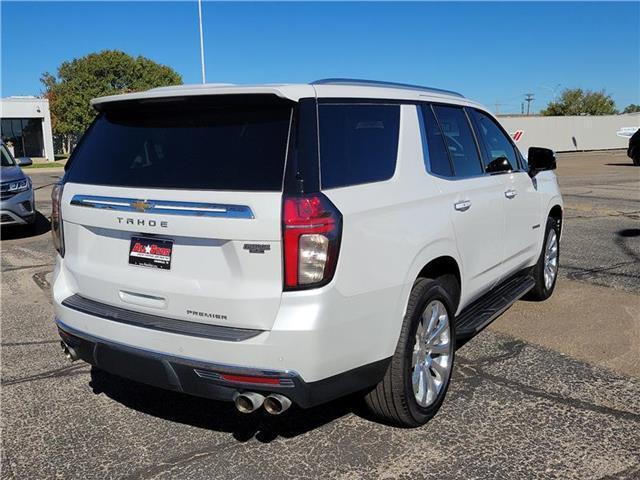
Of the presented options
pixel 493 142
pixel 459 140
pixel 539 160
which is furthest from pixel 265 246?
pixel 539 160

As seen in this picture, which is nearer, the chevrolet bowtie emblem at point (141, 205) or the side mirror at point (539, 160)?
the chevrolet bowtie emblem at point (141, 205)

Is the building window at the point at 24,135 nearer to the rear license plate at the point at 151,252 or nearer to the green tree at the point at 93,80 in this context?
the green tree at the point at 93,80

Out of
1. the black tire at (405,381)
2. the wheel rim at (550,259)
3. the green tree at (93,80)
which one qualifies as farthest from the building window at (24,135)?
the black tire at (405,381)

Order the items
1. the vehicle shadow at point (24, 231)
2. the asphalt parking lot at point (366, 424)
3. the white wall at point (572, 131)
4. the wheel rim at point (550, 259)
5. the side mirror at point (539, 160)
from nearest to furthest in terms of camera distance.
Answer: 1. the asphalt parking lot at point (366, 424)
2. the side mirror at point (539, 160)
3. the wheel rim at point (550, 259)
4. the vehicle shadow at point (24, 231)
5. the white wall at point (572, 131)

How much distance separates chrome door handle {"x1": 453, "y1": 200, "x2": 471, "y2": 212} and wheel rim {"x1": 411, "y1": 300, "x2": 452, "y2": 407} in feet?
2.04

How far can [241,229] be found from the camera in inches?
105

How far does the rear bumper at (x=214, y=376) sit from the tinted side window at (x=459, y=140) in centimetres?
164

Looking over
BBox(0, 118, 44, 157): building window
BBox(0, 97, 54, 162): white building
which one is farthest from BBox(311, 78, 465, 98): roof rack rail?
BBox(0, 118, 44, 157): building window

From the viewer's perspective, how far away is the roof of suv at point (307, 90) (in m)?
2.80

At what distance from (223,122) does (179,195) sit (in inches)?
16.5

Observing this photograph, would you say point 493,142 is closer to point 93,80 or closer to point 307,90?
point 307,90

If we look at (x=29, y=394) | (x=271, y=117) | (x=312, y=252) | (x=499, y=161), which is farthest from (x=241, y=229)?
(x=499, y=161)

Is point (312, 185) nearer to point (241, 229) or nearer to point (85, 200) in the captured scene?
point (241, 229)

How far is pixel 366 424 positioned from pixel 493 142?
8.30 ft
